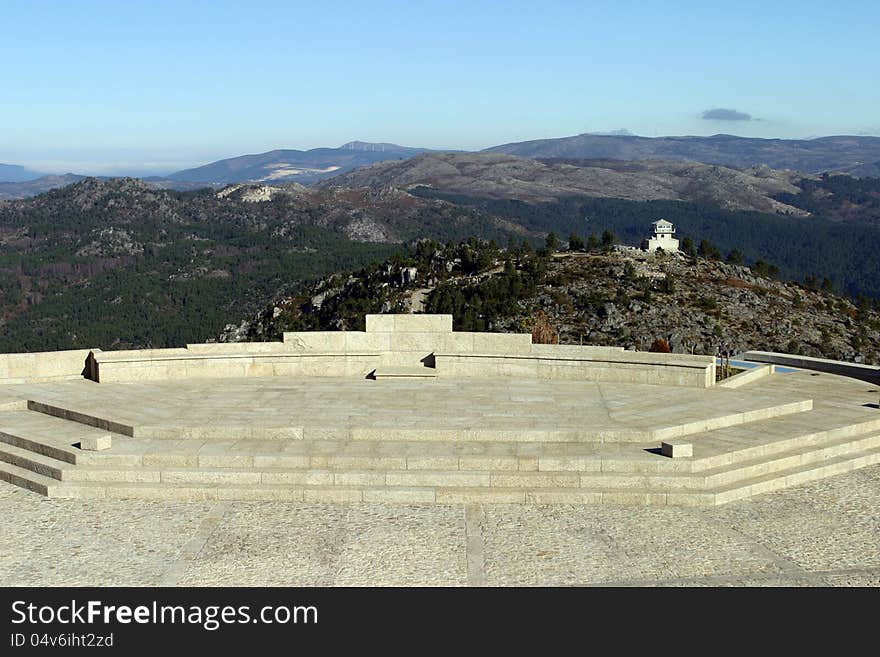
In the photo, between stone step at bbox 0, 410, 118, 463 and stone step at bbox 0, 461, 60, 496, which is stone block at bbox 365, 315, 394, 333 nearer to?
stone step at bbox 0, 410, 118, 463

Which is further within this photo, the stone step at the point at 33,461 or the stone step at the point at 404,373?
the stone step at the point at 404,373

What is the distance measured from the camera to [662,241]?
11506cm

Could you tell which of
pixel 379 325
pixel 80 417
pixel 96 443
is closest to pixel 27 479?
pixel 96 443

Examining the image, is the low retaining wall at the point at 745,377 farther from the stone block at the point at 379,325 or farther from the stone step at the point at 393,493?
the stone block at the point at 379,325

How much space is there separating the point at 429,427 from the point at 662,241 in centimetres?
10206

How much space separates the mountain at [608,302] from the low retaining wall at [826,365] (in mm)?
40405

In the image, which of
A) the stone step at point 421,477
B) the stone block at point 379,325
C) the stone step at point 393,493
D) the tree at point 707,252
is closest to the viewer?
the stone step at point 393,493

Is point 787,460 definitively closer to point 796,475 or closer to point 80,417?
point 796,475

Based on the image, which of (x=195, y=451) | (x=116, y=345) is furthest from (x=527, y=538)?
(x=116, y=345)

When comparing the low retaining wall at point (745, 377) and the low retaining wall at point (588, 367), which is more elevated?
the low retaining wall at point (588, 367)

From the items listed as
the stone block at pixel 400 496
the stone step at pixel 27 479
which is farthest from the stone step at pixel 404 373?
the stone step at pixel 27 479

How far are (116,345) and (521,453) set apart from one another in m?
149

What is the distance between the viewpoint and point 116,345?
505 ft

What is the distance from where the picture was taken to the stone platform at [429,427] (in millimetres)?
16844
